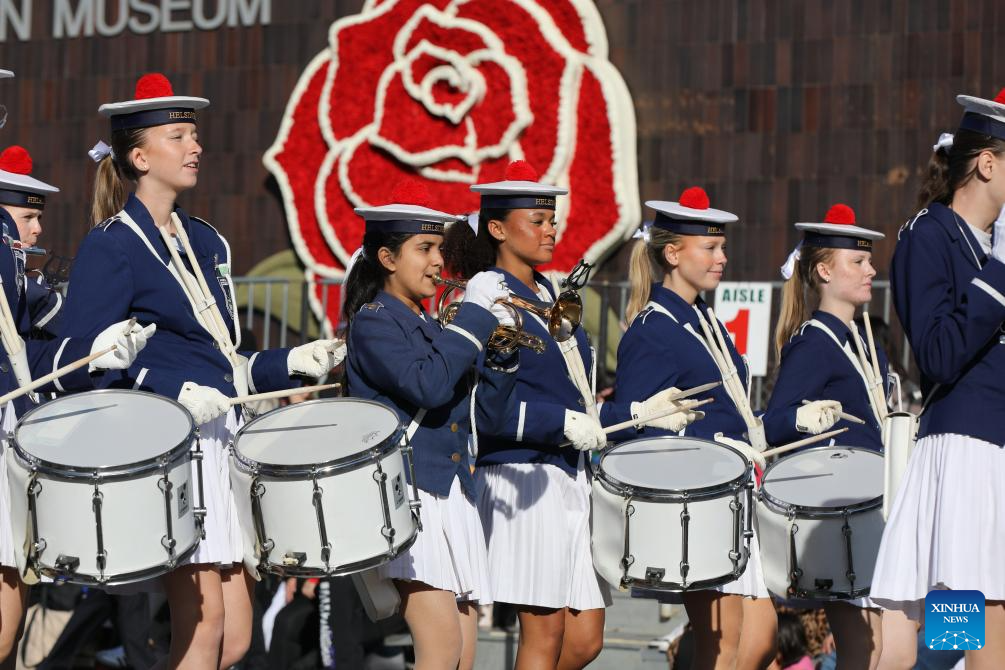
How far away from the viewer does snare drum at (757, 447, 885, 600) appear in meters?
5.75

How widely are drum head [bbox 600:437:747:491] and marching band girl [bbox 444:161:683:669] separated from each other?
0.13 m

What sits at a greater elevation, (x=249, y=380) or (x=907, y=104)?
(x=907, y=104)

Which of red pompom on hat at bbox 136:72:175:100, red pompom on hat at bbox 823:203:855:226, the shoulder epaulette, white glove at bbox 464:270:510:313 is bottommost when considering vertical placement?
white glove at bbox 464:270:510:313

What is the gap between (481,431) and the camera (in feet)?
18.3

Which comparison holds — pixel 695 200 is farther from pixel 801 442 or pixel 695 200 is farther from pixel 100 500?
pixel 100 500

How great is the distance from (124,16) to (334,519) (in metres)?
10.2

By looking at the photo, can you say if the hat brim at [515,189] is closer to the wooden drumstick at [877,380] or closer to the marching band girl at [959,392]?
the wooden drumstick at [877,380]

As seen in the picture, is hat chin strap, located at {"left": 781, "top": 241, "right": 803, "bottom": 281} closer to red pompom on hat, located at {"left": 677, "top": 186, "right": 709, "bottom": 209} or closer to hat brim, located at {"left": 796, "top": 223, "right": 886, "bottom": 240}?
hat brim, located at {"left": 796, "top": 223, "right": 886, "bottom": 240}

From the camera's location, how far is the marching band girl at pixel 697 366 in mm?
6195

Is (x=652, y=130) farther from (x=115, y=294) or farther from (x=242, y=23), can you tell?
(x=115, y=294)

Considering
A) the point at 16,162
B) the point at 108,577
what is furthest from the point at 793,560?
the point at 16,162

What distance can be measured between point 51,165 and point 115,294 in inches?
370

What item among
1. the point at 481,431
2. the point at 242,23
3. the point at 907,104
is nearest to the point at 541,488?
the point at 481,431

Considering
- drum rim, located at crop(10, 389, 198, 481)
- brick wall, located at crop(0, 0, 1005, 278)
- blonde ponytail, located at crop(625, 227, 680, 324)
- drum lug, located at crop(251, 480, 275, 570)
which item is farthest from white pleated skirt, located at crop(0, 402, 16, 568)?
brick wall, located at crop(0, 0, 1005, 278)
